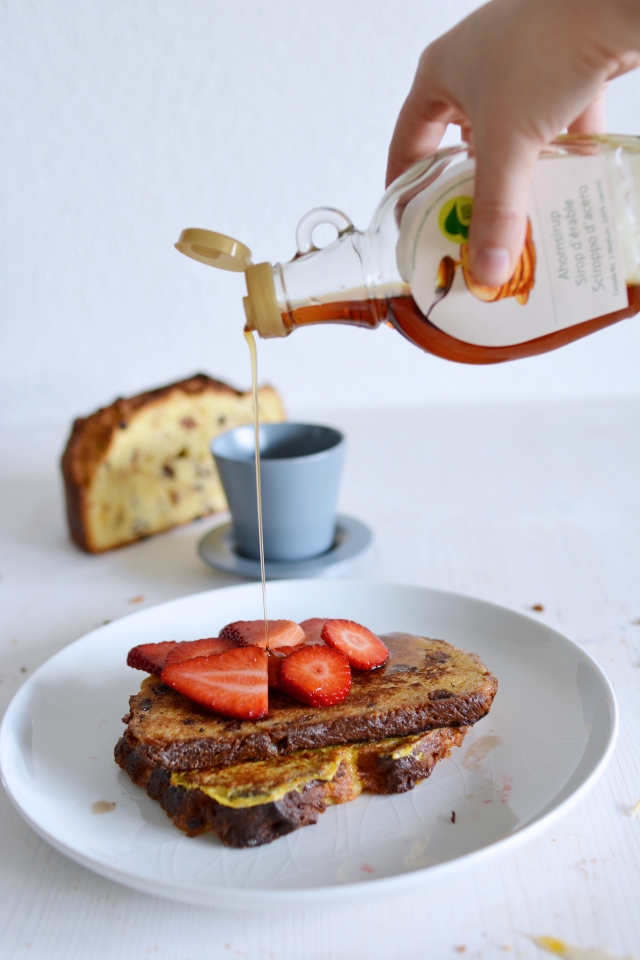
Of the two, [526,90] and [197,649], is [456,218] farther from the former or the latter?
[197,649]

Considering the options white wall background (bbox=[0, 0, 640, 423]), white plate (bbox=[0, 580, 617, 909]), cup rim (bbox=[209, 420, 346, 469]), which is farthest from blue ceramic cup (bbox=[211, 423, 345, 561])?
white wall background (bbox=[0, 0, 640, 423])

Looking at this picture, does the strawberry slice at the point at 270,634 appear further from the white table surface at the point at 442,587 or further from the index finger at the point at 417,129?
the index finger at the point at 417,129

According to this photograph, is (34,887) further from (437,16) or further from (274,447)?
(437,16)

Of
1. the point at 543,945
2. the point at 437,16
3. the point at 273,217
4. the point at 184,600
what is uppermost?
the point at 437,16

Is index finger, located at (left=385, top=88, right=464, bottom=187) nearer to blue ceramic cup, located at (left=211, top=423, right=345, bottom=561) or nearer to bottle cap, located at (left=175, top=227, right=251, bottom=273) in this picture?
bottle cap, located at (left=175, top=227, right=251, bottom=273)

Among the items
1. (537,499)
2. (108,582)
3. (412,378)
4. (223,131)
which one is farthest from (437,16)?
(108,582)

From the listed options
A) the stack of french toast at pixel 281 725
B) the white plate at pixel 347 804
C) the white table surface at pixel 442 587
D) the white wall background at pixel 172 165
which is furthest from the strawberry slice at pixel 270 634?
the white wall background at pixel 172 165
